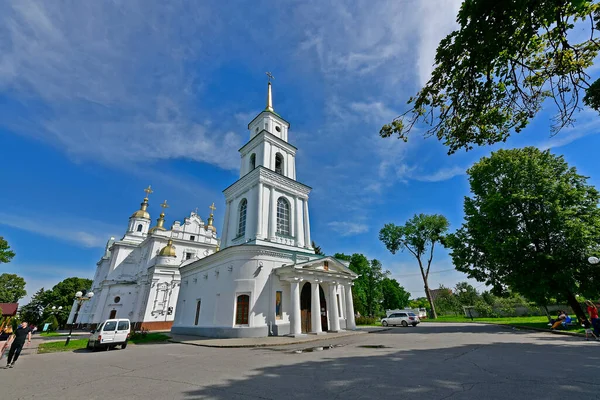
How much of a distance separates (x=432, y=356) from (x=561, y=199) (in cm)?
1827

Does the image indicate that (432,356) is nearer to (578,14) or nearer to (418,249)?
(578,14)

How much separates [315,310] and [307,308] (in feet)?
4.08

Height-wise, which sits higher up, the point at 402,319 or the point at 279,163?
the point at 279,163

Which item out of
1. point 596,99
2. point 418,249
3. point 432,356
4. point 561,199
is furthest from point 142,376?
point 418,249

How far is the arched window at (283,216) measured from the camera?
73.1ft

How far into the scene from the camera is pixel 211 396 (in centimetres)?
507

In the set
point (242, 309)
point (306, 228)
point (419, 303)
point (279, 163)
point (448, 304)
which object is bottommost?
point (242, 309)

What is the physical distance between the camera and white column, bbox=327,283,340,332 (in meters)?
18.8

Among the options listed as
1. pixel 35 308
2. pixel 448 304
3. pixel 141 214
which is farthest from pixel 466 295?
pixel 35 308

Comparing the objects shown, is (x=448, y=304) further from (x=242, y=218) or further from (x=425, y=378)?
(x=425, y=378)

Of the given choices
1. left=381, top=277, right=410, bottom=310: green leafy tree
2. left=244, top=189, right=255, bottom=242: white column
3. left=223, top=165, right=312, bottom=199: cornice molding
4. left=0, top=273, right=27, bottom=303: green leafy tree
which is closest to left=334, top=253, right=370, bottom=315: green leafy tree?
left=381, top=277, right=410, bottom=310: green leafy tree

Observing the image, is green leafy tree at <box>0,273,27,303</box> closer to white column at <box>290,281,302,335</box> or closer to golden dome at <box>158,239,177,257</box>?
golden dome at <box>158,239,177,257</box>

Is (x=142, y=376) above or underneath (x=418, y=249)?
underneath

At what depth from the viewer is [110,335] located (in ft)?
48.2
